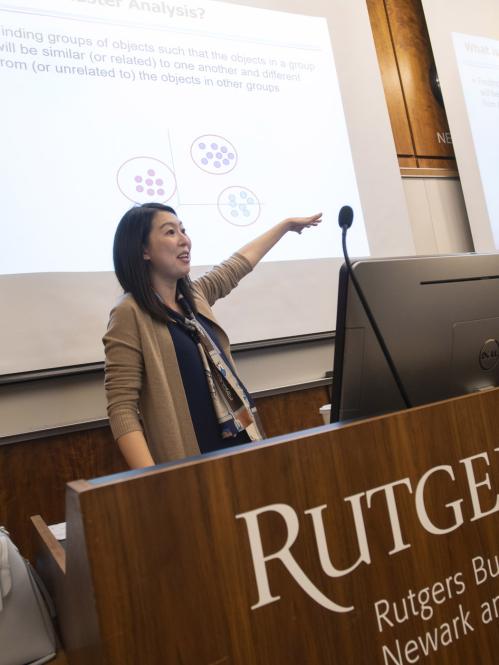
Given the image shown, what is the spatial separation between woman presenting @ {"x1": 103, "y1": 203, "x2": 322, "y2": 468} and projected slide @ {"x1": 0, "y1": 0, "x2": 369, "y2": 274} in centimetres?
33

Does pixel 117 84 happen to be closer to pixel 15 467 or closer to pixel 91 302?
pixel 91 302

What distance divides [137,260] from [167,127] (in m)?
0.72

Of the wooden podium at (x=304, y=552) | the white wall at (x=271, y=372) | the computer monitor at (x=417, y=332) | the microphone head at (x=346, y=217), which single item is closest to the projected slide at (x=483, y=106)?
the white wall at (x=271, y=372)

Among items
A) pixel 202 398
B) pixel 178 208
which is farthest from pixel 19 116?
pixel 202 398

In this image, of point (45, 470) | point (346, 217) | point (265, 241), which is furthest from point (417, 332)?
point (45, 470)

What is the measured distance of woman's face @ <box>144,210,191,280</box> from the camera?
1.55 m

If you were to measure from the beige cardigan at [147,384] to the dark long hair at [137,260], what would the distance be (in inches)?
1.0

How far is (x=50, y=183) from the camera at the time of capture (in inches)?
68.7

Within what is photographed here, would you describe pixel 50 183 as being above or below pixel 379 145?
below

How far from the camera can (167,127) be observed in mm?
1998

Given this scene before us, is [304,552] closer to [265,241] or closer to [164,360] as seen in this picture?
[164,360]

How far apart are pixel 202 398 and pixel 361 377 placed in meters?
0.76

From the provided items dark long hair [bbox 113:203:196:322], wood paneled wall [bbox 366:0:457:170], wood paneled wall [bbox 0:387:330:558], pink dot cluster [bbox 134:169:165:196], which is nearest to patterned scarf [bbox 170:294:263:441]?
dark long hair [bbox 113:203:196:322]

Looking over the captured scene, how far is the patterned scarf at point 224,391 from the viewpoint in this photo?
58.2 inches
